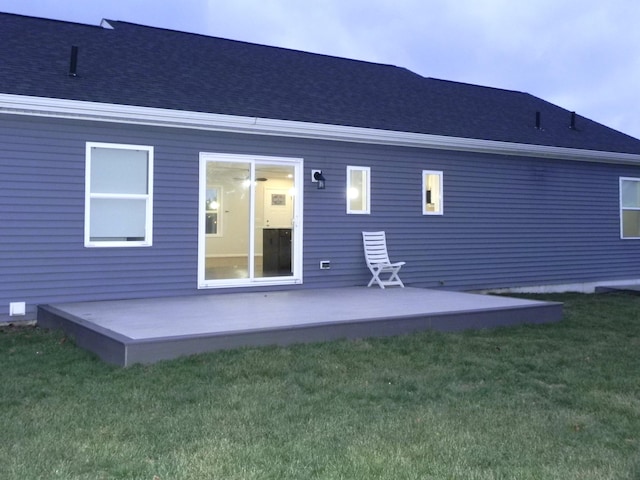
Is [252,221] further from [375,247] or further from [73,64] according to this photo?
[73,64]

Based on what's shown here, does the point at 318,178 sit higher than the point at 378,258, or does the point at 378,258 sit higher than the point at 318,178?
the point at 318,178

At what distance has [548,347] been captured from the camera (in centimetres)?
538

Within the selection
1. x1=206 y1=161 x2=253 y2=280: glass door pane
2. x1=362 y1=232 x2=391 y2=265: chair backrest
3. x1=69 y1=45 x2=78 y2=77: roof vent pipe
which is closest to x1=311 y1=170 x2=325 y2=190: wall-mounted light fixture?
x1=362 y1=232 x2=391 y2=265: chair backrest

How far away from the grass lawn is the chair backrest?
3.07 metres

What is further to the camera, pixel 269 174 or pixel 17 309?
pixel 269 174

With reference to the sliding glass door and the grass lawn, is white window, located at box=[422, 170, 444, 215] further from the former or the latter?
the grass lawn

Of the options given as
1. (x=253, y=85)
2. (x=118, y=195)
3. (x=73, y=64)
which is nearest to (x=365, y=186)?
(x=253, y=85)

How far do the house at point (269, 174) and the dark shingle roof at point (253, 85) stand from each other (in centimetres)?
4

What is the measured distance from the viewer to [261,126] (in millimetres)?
7445

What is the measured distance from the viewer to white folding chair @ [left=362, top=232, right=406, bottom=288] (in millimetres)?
8359

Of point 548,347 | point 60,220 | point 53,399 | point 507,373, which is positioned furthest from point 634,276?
point 53,399

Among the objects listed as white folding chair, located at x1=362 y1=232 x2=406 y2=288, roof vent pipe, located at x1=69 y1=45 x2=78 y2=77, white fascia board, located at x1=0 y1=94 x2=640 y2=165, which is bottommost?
white folding chair, located at x1=362 y1=232 x2=406 y2=288

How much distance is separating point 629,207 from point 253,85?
7.39 meters

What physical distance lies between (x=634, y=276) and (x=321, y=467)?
415 inches
